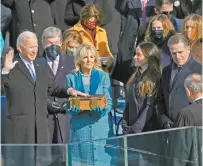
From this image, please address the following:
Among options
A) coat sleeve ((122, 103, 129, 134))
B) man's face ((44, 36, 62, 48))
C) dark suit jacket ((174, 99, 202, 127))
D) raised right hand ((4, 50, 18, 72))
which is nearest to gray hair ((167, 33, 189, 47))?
coat sleeve ((122, 103, 129, 134))

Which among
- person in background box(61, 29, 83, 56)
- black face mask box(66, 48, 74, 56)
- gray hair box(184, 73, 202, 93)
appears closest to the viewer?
gray hair box(184, 73, 202, 93)

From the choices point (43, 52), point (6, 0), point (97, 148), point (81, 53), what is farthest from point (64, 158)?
point (6, 0)

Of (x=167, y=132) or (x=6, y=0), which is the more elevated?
(x=6, y=0)

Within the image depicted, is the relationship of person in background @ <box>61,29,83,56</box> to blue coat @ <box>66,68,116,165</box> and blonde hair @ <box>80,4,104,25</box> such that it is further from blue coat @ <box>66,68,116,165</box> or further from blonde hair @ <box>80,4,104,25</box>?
blue coat @ <box>66,68,116,165</box>

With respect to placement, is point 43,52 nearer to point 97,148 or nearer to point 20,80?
point 20,80

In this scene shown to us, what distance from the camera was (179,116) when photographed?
740 cm

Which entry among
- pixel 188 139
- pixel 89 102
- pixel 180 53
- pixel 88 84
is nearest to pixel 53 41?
pixel 88 84

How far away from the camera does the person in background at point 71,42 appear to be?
954cm

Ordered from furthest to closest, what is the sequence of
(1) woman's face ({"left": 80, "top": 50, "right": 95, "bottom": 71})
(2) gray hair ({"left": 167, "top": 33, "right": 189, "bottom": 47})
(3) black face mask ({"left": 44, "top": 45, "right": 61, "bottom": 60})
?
(3) black face mask ({"left": 44, "top": 45, "right": 61, "bottom": 60}) → (1) woman's face ({"left": 80, "top": 50, "right": 95, "bottom": 71}) → (2) gray hair ({"left": 167, "top": 33, "right": 189, "bottom": 47})

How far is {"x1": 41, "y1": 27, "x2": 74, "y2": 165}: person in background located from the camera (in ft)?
28.8

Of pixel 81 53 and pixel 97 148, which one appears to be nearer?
pixel 97 148

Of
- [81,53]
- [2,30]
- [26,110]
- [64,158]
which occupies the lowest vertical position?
[64,158]

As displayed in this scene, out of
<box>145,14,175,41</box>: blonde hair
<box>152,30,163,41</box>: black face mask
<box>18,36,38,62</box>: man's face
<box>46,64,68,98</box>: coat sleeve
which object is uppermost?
<box>145,14,175,41</box>: blonde hair

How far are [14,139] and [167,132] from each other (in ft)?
6.17
